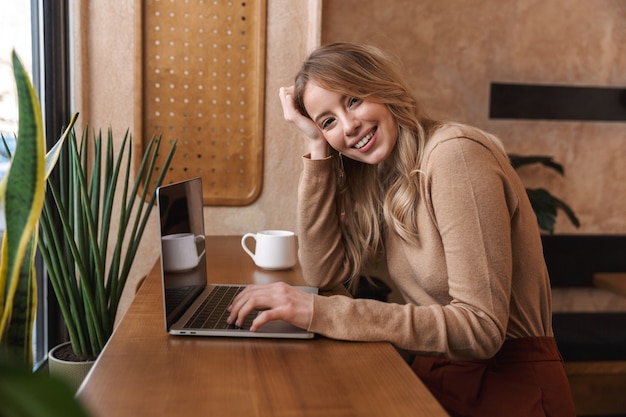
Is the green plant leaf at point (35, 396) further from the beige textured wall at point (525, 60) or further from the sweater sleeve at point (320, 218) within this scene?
the beige textured wall at point (525, 60)

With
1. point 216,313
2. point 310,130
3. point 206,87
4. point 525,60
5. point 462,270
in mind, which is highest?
point 525,60

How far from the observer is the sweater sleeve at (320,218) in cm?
152

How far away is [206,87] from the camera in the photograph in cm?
221

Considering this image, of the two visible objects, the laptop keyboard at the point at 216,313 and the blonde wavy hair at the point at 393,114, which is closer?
the laptop keyboard at the point at 216,313


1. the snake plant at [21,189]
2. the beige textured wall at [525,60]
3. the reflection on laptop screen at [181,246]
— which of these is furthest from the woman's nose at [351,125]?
the beige textured wall at [525,60]

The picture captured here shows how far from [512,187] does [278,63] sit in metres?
1.24

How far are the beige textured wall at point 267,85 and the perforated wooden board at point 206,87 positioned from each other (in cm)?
4

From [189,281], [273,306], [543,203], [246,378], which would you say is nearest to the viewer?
[246,378]

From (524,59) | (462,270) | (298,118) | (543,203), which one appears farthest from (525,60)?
(462,270)

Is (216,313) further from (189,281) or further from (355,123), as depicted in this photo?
(355,123)

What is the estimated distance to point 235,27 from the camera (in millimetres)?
2197

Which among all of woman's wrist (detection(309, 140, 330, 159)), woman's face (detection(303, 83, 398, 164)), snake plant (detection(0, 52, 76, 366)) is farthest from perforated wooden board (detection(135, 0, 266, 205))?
snake plant (detection(0, 52, 76, 366))

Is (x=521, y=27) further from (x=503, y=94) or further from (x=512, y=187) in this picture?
(x=512, y=187)

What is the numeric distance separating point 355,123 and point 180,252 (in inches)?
19.1
